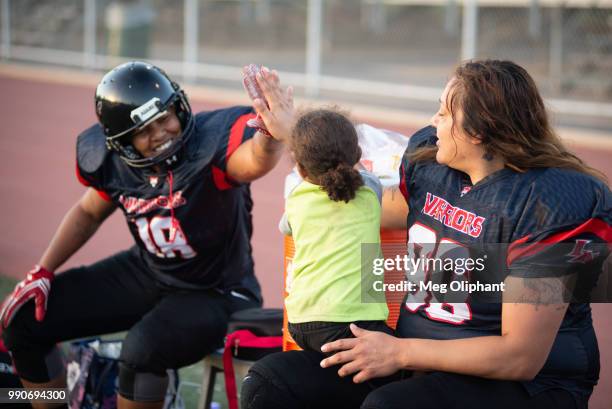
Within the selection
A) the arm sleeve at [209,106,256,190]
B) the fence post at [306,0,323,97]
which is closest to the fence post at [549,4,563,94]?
the fence post at [306,0,323,97]

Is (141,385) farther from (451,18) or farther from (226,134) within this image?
(451,18)

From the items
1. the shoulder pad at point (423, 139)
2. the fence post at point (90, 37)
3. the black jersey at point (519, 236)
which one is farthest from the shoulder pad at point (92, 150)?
the fence post at point (90, 37)

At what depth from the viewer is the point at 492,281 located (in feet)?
10.2

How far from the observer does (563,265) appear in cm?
294

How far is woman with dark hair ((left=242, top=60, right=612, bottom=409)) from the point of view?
9.62 ft

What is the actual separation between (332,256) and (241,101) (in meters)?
11.9

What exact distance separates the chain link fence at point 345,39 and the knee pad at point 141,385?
29.7ft

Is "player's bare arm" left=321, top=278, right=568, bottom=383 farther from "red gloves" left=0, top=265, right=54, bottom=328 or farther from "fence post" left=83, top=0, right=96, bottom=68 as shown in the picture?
"fence post" left=83, top=0, right=96, bottom=68

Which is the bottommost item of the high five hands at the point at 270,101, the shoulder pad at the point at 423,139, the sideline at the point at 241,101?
the sideline at the point at 241,101

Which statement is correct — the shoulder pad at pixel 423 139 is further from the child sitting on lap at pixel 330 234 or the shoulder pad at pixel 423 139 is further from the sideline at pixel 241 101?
the sideline at pixel 241 101

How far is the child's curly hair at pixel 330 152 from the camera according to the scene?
10.7 feet

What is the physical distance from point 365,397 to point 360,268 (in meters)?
0.41

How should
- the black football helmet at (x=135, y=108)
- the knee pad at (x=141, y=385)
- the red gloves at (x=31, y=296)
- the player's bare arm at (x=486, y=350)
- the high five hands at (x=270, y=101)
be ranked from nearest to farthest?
1. the player's bare arm at (x=486, y=350)
2. the high five hands at (x=270, y=101)
3. the knee pad at (x=141, y=385)
4. the black football helmet at (x=135, y=108)
5. the red gloves at (x=31, y=296)

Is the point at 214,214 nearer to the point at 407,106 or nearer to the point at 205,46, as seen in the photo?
the point at 407,106
